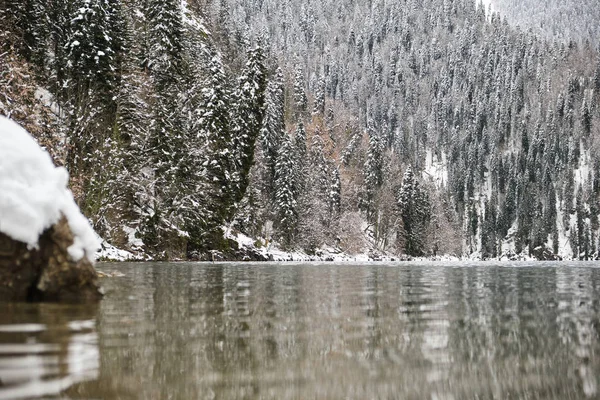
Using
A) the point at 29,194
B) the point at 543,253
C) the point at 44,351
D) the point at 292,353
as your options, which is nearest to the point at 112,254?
the point at 29,194

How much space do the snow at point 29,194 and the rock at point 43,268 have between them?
10 cm

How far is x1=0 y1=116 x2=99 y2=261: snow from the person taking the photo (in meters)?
6.49

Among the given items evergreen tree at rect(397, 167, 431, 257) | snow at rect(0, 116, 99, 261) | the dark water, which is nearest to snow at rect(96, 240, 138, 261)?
snow at rect(0, 116, 99, 261)

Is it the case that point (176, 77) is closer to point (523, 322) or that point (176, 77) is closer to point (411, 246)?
point (523, 322)

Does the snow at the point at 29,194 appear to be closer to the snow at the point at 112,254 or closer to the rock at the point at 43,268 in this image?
the rock at the point at 43,268

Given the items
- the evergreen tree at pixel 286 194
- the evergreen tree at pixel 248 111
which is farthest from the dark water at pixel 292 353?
the evergreen tree at pixel 286 194

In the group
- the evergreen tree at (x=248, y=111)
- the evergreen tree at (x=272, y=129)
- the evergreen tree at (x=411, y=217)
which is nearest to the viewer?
the evergreen tree at (x=248, y=111)

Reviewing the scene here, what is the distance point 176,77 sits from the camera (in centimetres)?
4478

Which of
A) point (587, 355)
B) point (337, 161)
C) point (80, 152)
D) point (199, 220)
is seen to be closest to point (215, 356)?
point (587, 355)

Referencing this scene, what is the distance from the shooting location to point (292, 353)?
4273mm

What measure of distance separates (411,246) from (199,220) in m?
62.5

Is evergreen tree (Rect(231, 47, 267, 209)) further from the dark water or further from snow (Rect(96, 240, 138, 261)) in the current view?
the dark water

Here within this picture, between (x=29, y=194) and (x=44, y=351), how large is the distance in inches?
135

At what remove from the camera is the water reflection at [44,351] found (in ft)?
9.54
